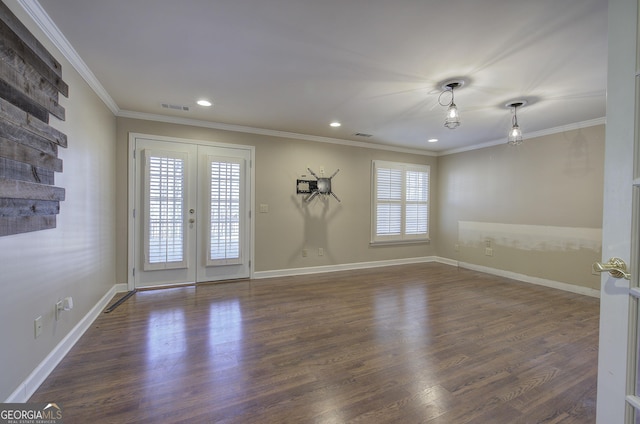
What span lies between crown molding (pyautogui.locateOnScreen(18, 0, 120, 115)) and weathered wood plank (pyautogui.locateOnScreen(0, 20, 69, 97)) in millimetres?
252

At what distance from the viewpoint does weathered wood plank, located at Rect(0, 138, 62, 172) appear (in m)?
1.51

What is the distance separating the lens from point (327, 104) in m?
3.46

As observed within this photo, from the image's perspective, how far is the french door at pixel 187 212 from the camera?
3934mm

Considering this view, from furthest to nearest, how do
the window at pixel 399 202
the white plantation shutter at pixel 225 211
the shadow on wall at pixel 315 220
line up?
the window at pixel 399 202
the shadow on wall at pixel 315 220
the white plantation shutter at pixel 225 211

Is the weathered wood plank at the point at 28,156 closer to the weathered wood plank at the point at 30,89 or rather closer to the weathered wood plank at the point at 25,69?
the weathered wood plank at the point at 30,89

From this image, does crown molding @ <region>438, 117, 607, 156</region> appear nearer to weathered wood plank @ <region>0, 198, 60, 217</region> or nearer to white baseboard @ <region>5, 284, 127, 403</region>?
weathered wood plank @ <region>0, 198, 60, 217</region>

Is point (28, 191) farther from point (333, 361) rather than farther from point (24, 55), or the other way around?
point (333, 361)

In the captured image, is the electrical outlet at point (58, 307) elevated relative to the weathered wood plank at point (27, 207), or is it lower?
lower

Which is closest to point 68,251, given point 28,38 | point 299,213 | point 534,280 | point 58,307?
point 58,307

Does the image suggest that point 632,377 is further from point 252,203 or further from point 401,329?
point 252,203

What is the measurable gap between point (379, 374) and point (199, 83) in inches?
122

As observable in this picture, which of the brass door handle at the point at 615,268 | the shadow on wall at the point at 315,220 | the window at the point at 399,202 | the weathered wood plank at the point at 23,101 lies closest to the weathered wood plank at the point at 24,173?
the weathered wood plank at the point at 23,101

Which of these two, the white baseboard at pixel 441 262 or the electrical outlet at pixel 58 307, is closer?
the electrical outlet at pixel 58 307

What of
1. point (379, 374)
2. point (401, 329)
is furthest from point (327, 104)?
point (379, 374)
